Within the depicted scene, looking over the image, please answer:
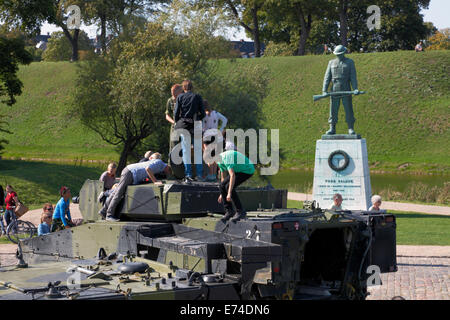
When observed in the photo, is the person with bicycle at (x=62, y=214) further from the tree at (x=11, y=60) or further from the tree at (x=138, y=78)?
the tree at (x=11, y=60)

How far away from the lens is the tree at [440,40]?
3610 inches

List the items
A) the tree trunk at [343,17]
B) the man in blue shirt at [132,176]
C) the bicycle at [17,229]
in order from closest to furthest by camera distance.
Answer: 1. the man in blue shirt at [132,176]
2. the bicycle at [17,229]
3. the tree trunk at [343,17]

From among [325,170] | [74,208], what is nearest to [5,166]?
[74,208]

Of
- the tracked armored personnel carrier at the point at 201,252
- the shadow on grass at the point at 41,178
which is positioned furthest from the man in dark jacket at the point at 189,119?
the shadow on grass at the point at 41,178

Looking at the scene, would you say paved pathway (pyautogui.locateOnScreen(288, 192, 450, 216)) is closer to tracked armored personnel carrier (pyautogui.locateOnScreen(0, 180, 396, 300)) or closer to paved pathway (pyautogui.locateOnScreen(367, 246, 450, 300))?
paved pathway (pyautogui.locateOnScreen(367, 246, 450, 300))

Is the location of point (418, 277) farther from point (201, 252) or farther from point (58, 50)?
point (58, 50)

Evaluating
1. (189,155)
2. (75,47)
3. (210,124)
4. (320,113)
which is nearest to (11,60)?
(210,124)

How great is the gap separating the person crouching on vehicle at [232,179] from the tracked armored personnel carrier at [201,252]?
19 centimetres

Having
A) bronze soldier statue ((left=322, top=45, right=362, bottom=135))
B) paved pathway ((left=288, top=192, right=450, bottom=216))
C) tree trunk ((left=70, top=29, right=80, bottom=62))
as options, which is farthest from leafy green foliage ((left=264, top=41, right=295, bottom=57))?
bronze soldier statue ((left=322, top=45, right=362, bottom=135))

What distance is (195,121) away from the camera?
11508 mm

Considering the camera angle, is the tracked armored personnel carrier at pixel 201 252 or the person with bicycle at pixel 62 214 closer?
the tracked armored personnel carrier at pixel 201 252
